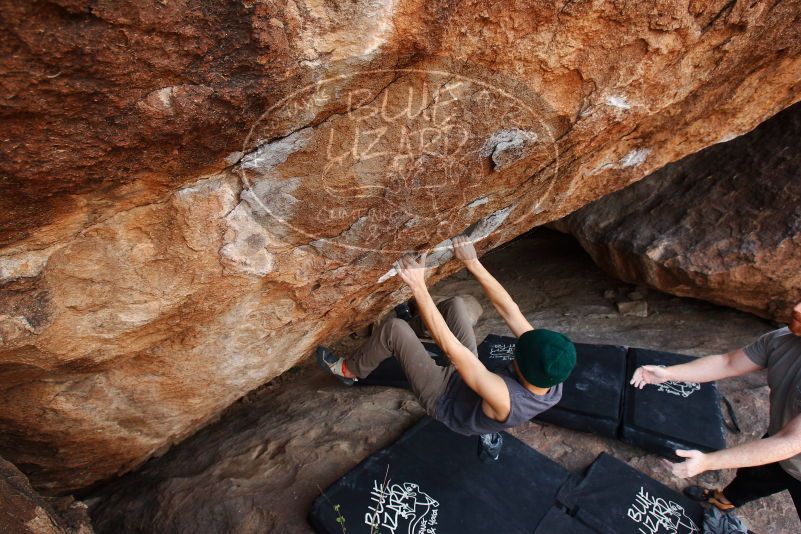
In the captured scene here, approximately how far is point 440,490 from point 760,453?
4.60ft

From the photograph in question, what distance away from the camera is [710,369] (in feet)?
8.07

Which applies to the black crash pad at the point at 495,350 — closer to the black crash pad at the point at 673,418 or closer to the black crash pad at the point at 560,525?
the black crash pad at the point at 673,418

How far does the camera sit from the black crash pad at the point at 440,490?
2.36m

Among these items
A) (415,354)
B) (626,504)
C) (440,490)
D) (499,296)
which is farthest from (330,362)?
(626,504)

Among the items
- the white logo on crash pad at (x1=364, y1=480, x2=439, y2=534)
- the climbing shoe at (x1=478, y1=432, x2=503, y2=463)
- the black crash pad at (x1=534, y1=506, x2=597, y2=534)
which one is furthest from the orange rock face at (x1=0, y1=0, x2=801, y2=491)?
the black crash pad at (x1=534, y1=506, x2=597, y2=534)

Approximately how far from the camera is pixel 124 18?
1091 mm

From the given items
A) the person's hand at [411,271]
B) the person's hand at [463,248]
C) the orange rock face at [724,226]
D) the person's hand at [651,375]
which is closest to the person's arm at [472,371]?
the person's hand at [411,271]

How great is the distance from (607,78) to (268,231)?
1407mm

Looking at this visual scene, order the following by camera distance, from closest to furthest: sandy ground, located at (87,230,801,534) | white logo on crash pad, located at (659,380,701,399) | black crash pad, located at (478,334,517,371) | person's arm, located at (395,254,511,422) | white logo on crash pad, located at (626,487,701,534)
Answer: person's arm, located at (395,254,511,422)
white logo on crash pad, located at (626,487,701,534)
sandy ground, located at (87,230,801,534)
white logo on crash pad, located at (659,380,701,399)
black crash pad, located at (478,334,517,371)

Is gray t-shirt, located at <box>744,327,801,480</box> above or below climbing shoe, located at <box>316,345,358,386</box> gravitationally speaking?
below

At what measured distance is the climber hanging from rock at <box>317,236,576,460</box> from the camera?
1.92 meters

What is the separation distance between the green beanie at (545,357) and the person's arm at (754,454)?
1.80 feet

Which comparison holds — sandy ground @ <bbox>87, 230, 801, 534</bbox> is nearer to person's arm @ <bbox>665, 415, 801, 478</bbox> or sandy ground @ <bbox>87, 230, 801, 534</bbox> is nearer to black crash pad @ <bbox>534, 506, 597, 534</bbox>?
black crash pad @ <bbox>534, 506, 597, 534</bbox>

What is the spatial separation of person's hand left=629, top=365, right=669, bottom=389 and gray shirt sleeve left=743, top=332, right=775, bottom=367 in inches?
15.1
